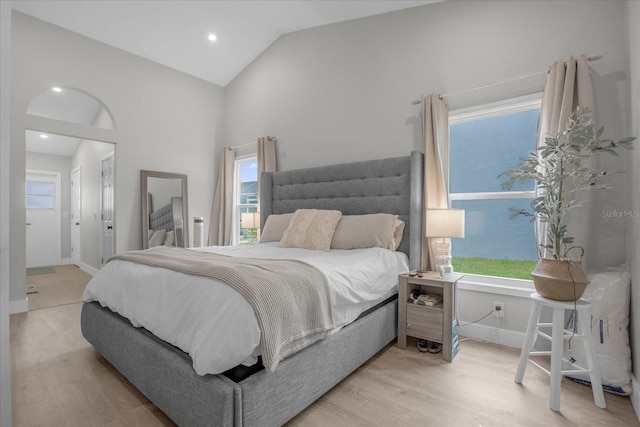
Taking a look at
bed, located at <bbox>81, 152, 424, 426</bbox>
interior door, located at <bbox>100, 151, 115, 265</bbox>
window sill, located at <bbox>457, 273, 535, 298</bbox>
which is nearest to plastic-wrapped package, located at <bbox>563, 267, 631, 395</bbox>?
window sill, located at <bbox>457, 273, 535, 298</bbox>

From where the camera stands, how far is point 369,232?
9.31ft

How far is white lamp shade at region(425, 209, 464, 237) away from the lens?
8.10ft

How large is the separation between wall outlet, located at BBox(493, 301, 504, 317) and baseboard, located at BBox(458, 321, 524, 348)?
126 mm

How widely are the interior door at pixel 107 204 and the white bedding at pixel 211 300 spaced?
2.95m

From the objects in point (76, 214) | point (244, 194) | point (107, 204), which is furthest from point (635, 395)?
point (76, 214)

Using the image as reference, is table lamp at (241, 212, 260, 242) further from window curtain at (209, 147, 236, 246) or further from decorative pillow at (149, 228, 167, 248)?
decorative pillow at (149, 228, 167, 248)

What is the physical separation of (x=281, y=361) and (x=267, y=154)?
3246 mm

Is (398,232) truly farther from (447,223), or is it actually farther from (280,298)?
(280,298)

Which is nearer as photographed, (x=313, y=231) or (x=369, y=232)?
(x=369, y=232)

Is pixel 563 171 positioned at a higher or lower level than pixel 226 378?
higher

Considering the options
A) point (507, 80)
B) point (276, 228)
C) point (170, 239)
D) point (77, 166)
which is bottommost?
point (170, 239)

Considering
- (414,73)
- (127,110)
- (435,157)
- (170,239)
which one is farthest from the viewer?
(170,239)

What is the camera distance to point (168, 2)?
351 centimetres

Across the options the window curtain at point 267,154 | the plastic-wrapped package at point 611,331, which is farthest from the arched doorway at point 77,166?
the plastic-wrapped package at point 611,331
